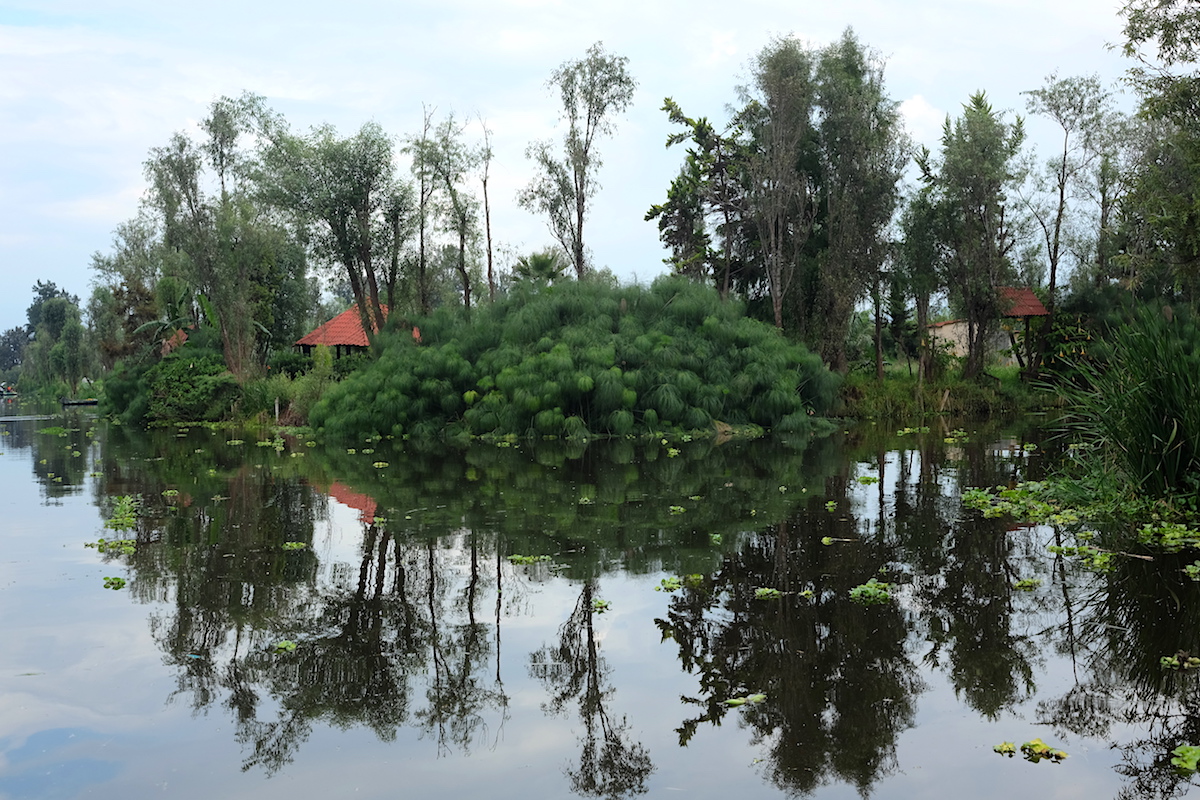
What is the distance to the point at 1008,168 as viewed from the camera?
33562 millimetres

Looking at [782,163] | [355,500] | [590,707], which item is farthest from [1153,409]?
[782,163]

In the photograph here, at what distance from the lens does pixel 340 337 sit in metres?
44.3

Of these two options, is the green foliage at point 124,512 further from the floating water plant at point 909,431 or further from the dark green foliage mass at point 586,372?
the floating water plant at point 909,431

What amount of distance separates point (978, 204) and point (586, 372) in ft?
54.4

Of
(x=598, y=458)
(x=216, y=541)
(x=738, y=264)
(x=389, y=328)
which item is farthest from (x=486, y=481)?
(x=738, y=264)

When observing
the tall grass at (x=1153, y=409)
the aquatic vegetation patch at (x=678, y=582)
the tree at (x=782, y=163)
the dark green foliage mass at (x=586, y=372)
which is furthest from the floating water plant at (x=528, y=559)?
the tree at (x=782, y=163)

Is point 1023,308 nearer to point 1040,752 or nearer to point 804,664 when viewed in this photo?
point 804,664

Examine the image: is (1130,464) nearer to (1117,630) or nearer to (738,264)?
(1117,630)

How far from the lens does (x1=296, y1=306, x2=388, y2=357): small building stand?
144 feet

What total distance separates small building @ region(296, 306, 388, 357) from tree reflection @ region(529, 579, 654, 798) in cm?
3782

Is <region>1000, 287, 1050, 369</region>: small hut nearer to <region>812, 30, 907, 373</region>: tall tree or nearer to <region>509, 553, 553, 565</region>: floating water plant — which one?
A: <region>812, 30, 907, 373</region>: tall tree

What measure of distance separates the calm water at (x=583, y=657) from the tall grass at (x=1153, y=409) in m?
1.31

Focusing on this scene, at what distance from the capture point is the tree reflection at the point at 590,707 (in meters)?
4.47

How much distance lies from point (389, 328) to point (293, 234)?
8.99 metres
